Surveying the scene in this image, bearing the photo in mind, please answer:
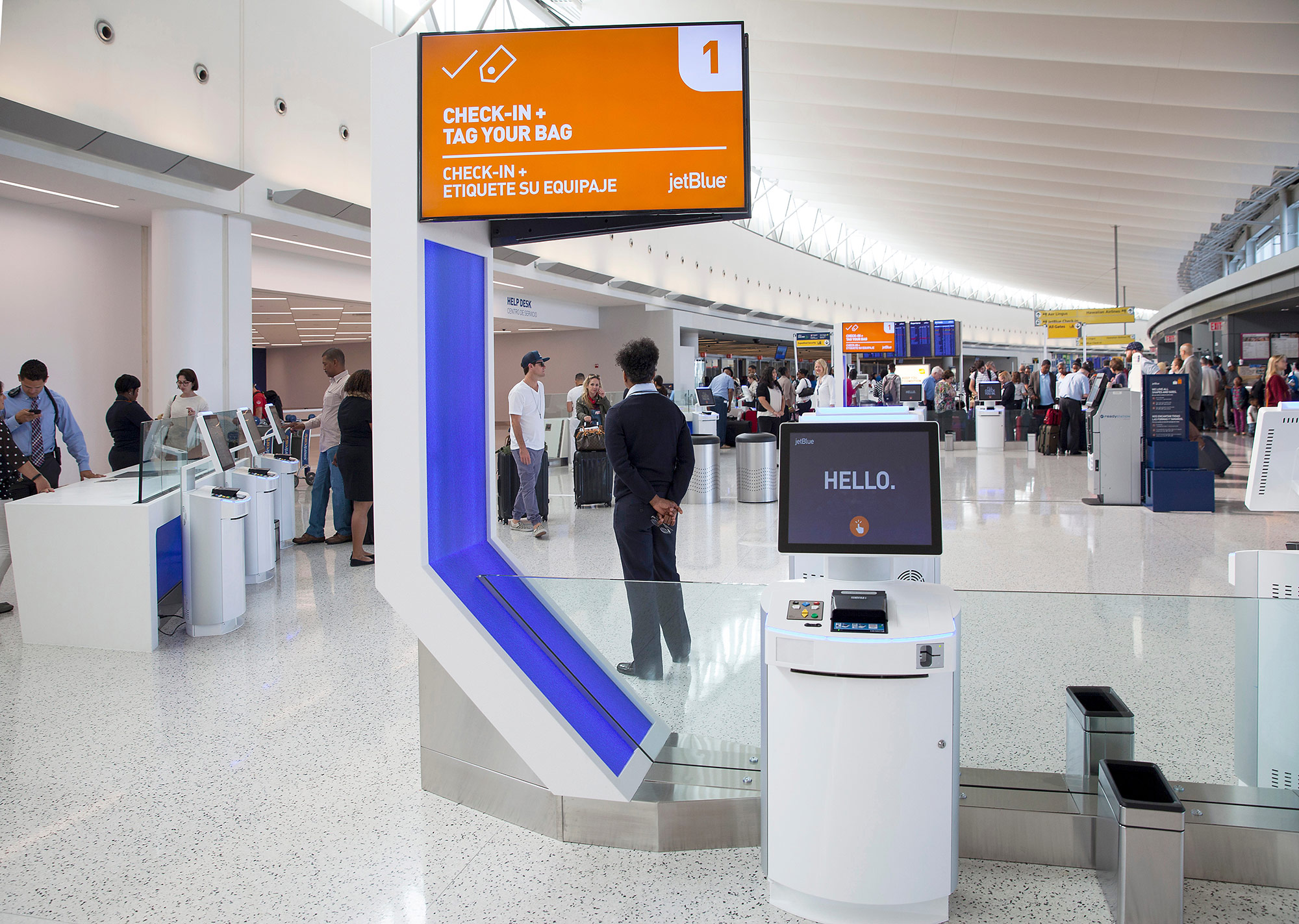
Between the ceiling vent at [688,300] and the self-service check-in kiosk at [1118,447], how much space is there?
13.3 meters

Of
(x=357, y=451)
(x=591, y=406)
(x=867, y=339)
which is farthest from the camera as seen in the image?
(x=867, y=339)

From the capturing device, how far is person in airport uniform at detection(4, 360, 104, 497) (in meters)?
5.72

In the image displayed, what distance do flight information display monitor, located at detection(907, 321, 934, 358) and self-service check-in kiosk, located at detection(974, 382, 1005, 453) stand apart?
13.6ft

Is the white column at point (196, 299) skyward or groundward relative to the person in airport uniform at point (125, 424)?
skyward

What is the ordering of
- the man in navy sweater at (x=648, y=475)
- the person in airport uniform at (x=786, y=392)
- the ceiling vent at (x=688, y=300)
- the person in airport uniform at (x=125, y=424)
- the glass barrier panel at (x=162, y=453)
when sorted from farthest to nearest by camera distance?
the ceiling vent at (x=688, y=300)
the person in airport uniform at (x=786, y=392)
the person in airport uniform at (x=125, y=424)
the glass barrier panel at (x=162, y=453)
the man in navy sweater at (x=648, y=475)

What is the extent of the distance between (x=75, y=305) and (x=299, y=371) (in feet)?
58.4

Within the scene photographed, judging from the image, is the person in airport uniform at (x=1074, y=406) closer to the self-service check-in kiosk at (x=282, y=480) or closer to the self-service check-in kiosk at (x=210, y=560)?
the self-service check-in kiosk at (x=282, y=480)

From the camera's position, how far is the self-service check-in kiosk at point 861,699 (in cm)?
198

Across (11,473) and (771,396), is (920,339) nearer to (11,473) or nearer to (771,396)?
(771,396)

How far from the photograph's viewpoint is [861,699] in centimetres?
198

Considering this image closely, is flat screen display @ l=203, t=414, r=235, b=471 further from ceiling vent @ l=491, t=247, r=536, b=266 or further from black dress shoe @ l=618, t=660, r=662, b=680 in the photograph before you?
ceiling vent @ l=491, t=247, r=536, b=266

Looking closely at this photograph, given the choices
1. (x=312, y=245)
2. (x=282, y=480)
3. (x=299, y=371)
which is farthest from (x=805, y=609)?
(x=299, y=371)

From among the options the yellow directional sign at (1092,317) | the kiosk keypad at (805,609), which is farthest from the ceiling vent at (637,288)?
the kiosk keypad at (805,609)

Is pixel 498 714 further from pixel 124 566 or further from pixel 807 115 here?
pixel 807 115
